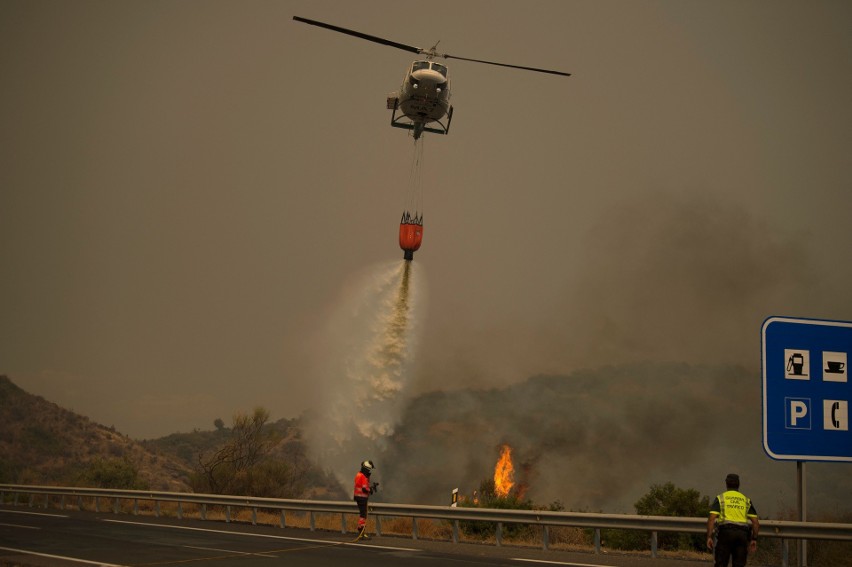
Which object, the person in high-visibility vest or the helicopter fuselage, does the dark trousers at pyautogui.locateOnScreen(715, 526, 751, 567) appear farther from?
the helicopter fuselage

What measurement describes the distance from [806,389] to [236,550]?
35.8 ft

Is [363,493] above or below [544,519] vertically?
above

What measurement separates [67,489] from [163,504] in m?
4.70

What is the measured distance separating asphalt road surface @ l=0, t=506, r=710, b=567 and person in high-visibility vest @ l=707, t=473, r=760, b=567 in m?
4.28

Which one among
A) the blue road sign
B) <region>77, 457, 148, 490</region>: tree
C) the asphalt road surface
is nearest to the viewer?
the blue road sign

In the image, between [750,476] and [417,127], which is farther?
[750,476]

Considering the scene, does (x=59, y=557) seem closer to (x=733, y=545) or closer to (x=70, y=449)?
(x=733, y=545)

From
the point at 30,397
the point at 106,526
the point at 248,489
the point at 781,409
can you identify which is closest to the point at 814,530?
the point at 781,409

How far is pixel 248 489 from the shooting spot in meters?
40.4

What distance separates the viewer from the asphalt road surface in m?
16.6

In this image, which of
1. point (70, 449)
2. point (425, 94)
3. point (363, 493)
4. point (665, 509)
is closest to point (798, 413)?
point (363, 493)

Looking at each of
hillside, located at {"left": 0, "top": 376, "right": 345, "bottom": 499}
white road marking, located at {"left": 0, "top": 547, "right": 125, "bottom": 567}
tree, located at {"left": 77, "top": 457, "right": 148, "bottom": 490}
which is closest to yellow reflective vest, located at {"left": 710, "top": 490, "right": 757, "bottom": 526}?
white road marking, located at {"left": 0, "top": 547, "right": 125, "bottom": 567}

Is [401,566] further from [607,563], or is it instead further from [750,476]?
[750,476]

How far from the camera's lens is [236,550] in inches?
732
